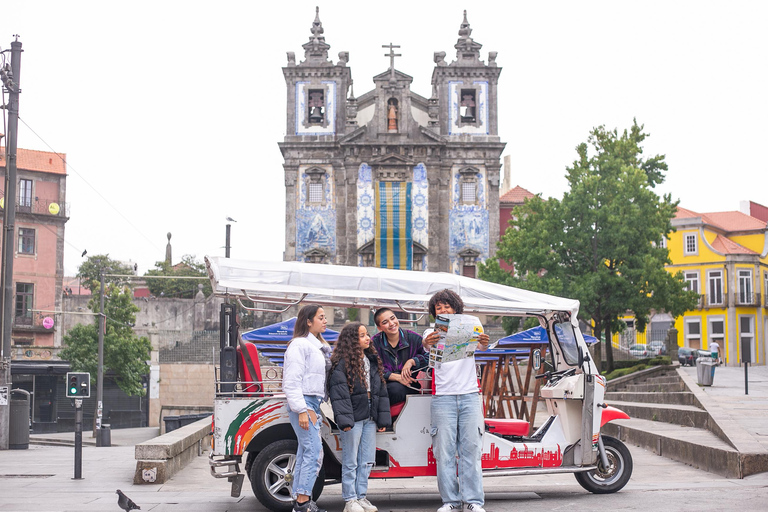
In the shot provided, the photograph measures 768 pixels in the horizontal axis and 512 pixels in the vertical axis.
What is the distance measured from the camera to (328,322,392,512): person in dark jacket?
8.11 m

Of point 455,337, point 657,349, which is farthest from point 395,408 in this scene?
point 657,349

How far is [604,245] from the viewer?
3731 centimetres

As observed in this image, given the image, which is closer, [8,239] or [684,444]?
[684,444]

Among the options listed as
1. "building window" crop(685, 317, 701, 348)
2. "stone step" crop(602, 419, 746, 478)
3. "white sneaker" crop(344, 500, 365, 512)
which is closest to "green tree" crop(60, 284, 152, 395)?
"stone step" crop(602, 419, 746, 478)

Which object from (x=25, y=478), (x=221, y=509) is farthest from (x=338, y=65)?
(x=221, y=509)

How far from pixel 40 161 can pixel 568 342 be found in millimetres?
50284

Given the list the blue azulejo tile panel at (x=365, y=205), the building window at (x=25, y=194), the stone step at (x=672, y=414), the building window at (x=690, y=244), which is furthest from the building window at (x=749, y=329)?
the building window at (x=25, y=194)

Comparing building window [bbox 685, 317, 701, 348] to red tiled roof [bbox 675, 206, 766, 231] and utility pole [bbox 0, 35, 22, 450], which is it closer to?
red tiled roof [bbox 675, 206, 766, 231]

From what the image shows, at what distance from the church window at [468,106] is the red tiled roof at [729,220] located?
16.8m

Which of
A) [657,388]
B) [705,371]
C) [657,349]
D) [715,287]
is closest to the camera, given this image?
[705,371]

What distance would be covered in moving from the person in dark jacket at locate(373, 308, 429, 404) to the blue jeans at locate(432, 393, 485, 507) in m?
0.62

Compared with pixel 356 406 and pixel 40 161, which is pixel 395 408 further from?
pixel 40 161

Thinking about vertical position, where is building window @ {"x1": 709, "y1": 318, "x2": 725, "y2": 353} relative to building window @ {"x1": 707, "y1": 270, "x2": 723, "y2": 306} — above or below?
below

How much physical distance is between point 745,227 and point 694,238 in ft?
20.7
